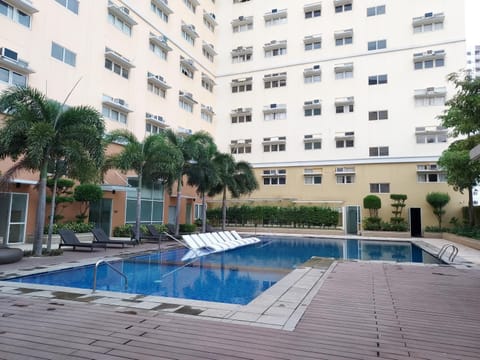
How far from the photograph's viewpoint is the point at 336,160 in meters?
29.6

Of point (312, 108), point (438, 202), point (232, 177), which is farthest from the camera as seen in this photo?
point (312, 108)

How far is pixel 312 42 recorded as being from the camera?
3197 centimetres

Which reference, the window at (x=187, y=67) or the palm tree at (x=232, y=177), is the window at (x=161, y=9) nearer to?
the window at (x=187, y=67)

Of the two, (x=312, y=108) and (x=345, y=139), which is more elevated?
(x=312, y=108)

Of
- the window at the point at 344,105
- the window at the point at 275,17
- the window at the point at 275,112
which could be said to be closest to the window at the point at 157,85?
the window at the point at 275,112

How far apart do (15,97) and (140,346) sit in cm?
1072

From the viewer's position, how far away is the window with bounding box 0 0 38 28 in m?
15.6

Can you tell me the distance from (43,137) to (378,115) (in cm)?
2544

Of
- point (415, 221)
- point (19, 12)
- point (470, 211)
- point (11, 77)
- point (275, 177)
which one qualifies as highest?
point (19, 12)

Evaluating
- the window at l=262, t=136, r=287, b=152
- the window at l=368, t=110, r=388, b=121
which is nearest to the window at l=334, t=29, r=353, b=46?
the window at l=368, t=110, r=388, b=121

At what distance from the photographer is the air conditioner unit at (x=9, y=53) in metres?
15.0

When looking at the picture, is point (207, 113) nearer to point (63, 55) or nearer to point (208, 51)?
point (208, 51)

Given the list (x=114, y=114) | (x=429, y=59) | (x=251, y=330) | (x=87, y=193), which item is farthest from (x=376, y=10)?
(x=251, y=330)

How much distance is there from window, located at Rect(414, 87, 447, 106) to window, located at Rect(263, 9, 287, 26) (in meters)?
14.0
